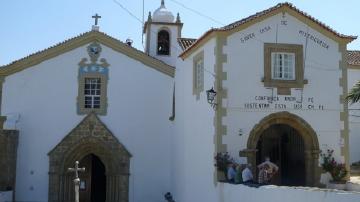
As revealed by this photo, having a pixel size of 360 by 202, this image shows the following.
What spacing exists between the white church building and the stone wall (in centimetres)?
4

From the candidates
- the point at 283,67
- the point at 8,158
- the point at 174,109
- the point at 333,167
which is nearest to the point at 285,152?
the point at 333,167

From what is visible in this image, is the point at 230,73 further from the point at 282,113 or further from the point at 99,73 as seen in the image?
the point at 99,73

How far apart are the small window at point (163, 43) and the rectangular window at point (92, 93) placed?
4583 millimetres

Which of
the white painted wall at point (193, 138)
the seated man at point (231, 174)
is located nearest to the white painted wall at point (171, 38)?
the white painted wall at point (193, 138)

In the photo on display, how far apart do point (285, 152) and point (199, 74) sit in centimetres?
403

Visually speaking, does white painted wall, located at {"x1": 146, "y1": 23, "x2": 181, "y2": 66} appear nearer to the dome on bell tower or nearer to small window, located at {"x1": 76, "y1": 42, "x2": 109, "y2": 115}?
the dome on bell tower

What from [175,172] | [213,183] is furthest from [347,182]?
[175,172]

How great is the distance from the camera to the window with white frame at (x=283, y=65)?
1705cm

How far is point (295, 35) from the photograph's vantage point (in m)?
17.4

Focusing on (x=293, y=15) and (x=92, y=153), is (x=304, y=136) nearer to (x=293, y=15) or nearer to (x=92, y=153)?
(x=293, y=15)

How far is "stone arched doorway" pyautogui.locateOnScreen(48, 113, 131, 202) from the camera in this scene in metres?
22.3

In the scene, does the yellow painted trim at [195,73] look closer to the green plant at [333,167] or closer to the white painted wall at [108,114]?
the white painted wall at [108,114]

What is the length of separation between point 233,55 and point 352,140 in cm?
1352

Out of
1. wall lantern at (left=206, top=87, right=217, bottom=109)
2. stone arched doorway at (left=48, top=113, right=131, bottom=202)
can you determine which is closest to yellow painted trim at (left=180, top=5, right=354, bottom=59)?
wall lantern at (left=206, top=87, right=217, bottom=109)
